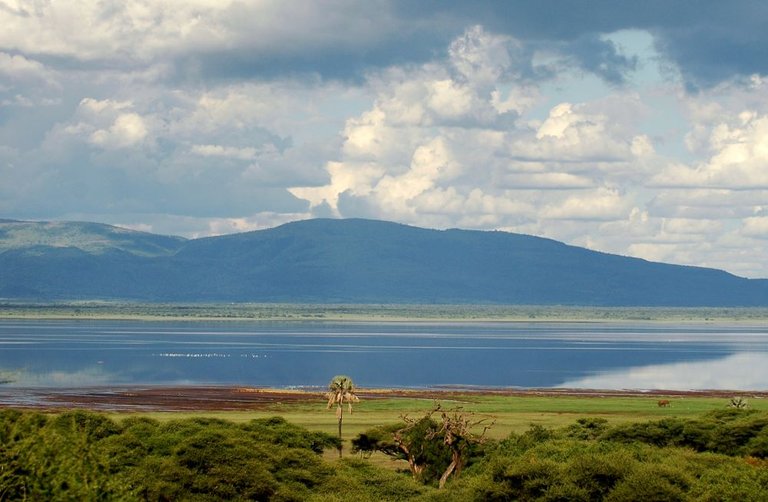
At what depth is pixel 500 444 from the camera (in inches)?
2512

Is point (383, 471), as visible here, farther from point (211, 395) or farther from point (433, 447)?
point (211, 395)

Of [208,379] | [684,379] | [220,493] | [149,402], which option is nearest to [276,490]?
[220,493]

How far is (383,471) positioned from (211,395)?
2551 inches

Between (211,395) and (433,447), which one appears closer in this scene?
(433,447)

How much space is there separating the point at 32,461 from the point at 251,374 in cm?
12334

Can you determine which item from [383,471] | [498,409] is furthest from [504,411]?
[383,471]

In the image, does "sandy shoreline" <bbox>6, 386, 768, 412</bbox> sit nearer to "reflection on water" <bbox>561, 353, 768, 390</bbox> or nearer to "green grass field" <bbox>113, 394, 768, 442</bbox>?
"green grass field" <bbox>113, 394, 768, 442</bbox>

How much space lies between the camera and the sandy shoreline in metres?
107

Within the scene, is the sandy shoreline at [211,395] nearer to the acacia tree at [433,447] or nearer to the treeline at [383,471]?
the acacia tree at [433,447]

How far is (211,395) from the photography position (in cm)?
12100

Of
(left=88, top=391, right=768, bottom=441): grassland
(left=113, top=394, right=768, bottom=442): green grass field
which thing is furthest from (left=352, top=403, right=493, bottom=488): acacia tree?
(left=113, top=394, right=768, bottom=442): green grass field

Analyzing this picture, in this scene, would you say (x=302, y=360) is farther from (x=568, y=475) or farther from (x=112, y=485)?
(x=112, y=485)

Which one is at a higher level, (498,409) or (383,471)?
(498,409)

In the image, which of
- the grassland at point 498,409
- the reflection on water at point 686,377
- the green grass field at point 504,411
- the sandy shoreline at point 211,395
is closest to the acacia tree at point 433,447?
the grassland at point 498,409
